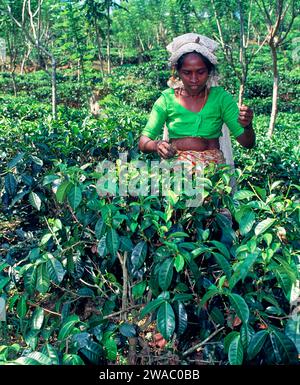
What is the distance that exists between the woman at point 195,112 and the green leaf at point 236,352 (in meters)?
1.11

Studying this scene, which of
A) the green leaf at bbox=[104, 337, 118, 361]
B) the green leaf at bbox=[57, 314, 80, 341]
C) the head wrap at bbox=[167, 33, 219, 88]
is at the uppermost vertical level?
the head wrap at bbox=[167, 33, 219, 88]

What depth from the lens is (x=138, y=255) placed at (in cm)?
158

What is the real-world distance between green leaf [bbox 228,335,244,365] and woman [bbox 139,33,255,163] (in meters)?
1.11

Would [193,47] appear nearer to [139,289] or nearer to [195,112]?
[195,112]

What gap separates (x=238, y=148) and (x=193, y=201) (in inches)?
105

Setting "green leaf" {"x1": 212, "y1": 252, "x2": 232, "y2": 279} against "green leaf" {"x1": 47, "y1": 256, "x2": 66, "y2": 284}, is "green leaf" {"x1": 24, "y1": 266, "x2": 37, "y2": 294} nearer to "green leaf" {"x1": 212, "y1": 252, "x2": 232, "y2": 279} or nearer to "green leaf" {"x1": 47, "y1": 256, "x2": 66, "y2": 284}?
"green leaf" {"x1": 47, "y1": 256, "x2": 66, "y2": 284}

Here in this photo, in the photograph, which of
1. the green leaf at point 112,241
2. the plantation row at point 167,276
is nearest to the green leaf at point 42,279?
the plantation row at point 167,276

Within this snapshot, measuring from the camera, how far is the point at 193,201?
1.67m

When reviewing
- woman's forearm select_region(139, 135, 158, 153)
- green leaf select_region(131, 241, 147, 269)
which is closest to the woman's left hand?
woman's forearm select_region(139, 135, 158, 153)

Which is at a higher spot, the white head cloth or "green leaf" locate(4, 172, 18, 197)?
the white head cloth

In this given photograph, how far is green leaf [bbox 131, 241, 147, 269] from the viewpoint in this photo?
62.0 inches

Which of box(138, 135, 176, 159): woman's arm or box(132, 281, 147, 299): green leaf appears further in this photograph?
box(138, 135, 176, 159): woman's arm
